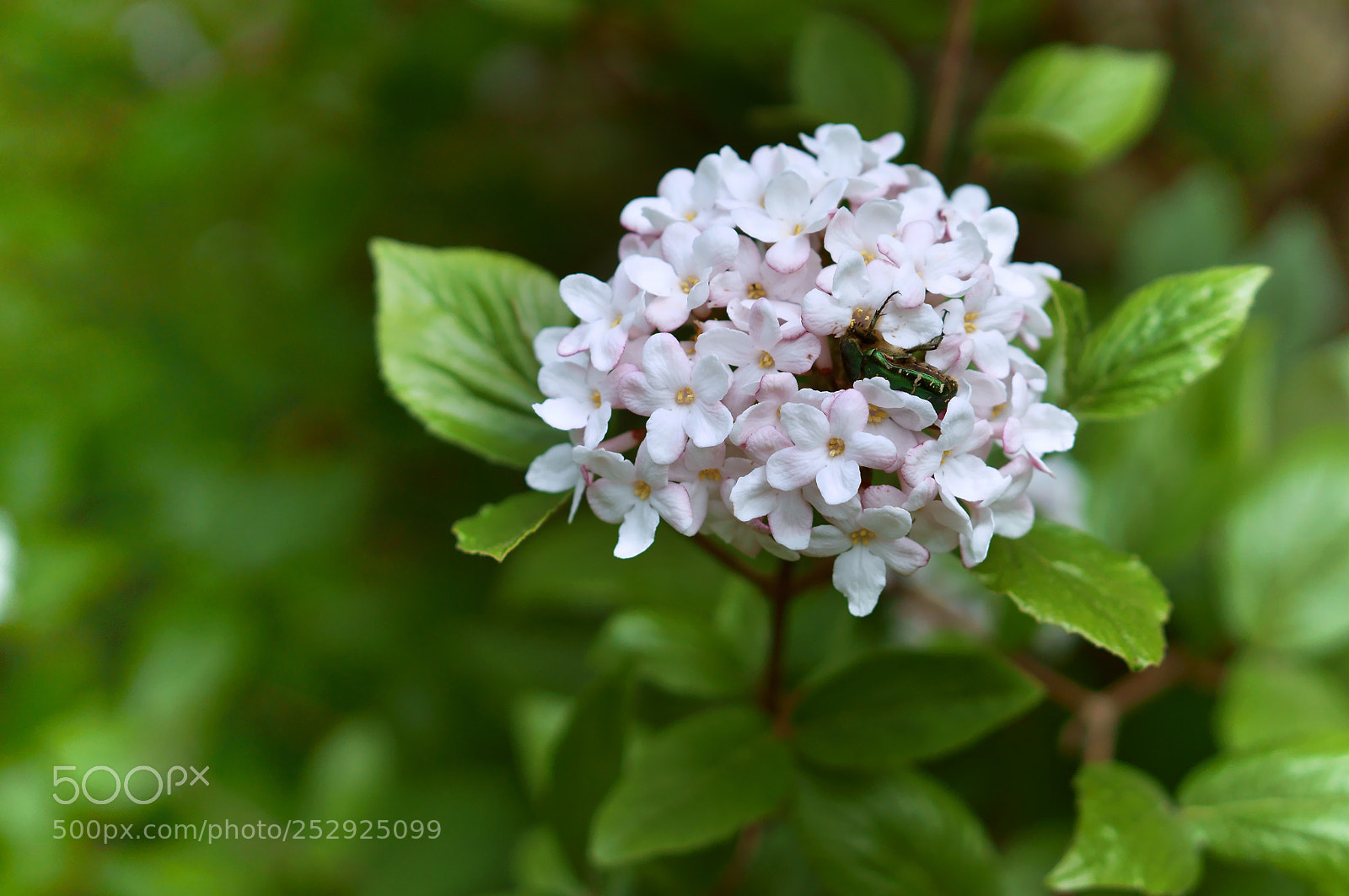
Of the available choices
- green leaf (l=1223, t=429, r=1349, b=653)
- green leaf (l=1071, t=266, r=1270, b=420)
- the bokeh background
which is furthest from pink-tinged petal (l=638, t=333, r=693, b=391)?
green leaf (l=1223, t=429, r=1349, b=653)

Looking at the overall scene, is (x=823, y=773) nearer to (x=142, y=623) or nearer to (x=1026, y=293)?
(x=1026, y=293)

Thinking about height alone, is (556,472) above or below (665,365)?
below

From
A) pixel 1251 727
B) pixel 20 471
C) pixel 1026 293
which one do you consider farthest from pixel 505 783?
pixel 1026 293

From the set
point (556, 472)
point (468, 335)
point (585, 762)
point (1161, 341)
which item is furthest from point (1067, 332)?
point (585, 762)

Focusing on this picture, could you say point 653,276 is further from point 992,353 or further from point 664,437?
point 992,353

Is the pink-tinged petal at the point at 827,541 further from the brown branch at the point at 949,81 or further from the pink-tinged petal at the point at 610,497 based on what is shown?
the brown branch at the point at 949,81

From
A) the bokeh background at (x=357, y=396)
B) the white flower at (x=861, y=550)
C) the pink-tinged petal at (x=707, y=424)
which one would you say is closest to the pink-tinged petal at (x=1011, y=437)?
the white flower at (x=861, y=550)

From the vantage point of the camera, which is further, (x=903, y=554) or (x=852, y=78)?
(x=852, y=78)
